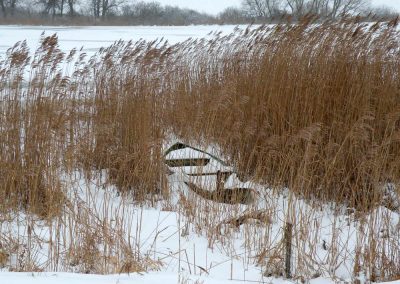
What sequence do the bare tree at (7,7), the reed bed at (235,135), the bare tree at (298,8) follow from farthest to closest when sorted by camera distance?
the bare tree at (7,7)
the bare tree at (298,8)
the reed bed at (235,135)

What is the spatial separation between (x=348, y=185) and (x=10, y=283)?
3.24 meters

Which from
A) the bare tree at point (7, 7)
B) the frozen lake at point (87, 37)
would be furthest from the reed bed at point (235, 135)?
the bare tree at point (7, 7)

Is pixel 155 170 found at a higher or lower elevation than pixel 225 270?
higher

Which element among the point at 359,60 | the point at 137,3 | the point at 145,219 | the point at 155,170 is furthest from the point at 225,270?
the point at 137,3

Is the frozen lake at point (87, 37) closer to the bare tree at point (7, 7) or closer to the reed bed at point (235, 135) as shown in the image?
the reed bed at point (235, 135)

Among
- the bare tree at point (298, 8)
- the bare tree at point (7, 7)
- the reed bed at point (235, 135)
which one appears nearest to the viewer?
the reed bed at point (235, 135)

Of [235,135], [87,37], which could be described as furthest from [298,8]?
[87,37]

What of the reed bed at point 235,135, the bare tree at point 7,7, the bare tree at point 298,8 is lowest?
the reed bed at point 235,135

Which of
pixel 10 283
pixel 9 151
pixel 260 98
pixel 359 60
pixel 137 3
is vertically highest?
pixel 137 3

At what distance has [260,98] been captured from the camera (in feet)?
16.8

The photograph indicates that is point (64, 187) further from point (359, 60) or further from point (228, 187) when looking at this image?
point (359, 60)

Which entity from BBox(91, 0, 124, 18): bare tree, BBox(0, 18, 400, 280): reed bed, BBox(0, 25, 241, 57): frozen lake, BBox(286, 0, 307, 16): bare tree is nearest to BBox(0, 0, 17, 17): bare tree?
BBox(91, 0, 124, 18): bare tree

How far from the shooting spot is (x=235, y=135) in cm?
437

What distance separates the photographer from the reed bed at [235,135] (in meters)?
3.80
